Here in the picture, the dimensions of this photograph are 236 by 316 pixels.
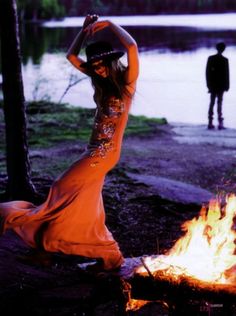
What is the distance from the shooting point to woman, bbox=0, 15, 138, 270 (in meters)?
5.02

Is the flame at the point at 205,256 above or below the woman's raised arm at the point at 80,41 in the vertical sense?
below

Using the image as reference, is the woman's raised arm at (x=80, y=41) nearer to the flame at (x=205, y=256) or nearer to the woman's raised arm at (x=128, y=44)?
the woman's raised arm at (x=128, y=44)

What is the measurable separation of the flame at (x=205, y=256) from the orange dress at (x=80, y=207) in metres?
0.44

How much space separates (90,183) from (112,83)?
0.82m

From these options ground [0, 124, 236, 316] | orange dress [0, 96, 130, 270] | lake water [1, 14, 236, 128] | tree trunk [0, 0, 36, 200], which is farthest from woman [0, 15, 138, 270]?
lake water [1, 14, 236, 128]

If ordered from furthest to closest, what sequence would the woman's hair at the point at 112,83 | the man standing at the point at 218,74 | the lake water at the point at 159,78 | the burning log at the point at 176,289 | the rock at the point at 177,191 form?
1. the lake water at the point at 159,78
2. the man standing at the point at 218,74
3. the rock at the point at 177,191
4. the woman's hair at the point at 112,83
5. the burning log at the point at 176,289

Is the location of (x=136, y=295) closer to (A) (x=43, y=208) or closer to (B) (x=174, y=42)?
(A) (x=43, y=208)

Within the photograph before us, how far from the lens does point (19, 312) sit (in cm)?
540

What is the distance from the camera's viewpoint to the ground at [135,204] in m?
5.55

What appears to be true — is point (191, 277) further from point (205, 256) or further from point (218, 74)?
point (218, 74)

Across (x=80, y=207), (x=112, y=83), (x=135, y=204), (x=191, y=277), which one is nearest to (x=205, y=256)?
(x=191, y=277)

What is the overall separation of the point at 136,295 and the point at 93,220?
2.37 ft

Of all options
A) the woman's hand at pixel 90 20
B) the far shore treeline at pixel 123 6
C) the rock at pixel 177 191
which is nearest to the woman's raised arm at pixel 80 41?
the woman's hand at pixel 90 20

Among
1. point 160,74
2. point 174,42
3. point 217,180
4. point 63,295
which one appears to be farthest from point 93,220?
point 174,42
